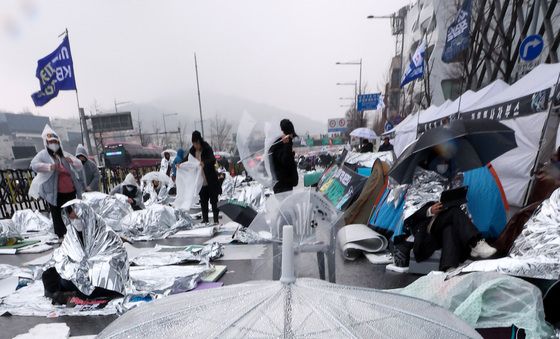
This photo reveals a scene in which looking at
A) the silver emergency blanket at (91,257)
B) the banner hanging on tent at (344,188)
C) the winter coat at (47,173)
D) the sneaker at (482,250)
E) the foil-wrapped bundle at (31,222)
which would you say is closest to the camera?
the sneaker at (482,250)

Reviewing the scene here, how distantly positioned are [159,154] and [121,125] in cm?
468

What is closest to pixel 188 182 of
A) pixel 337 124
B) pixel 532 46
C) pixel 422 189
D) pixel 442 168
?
pixel 422 189

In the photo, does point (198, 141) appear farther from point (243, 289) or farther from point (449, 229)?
point (243, 289)

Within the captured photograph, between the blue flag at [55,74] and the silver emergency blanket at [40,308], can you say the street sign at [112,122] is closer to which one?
the blue flag at [55,74]

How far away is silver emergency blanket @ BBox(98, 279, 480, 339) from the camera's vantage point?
78 centimetres

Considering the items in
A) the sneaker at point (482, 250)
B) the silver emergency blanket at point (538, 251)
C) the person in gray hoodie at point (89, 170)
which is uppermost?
the person in gray hoodie at point (89, 170)

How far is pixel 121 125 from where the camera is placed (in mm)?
28078

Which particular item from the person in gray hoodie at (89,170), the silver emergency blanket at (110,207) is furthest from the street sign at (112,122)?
the silver emergency blanket at (110,207)

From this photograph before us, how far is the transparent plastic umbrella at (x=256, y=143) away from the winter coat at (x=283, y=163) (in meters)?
0.17

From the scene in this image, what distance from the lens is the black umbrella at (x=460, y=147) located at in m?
3.00

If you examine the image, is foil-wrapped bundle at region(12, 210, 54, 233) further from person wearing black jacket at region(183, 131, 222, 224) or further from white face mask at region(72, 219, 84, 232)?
white face mask at region(72, 219, 84, 232)

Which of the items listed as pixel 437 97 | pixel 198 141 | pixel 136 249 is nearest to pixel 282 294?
pixel 136 249

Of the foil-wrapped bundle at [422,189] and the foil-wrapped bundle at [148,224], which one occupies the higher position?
the foil-wrapped bundle at [422,189]

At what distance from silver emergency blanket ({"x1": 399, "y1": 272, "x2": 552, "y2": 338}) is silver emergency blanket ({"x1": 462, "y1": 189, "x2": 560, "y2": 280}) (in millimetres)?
138
